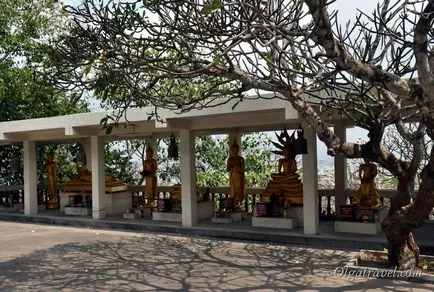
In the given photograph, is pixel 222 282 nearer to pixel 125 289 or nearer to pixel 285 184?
pixel 125 289

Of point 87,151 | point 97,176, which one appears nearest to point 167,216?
point 97,176

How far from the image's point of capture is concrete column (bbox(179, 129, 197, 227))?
977cm

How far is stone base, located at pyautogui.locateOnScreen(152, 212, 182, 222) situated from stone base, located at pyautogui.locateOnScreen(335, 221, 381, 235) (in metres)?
3.48

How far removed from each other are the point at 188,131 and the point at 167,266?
3.51 m

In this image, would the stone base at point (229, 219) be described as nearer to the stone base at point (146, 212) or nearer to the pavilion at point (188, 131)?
the pavilion at point (188, 131)

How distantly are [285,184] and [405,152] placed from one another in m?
3.18

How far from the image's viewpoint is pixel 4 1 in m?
14.2

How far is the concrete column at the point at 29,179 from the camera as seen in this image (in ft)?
40.7

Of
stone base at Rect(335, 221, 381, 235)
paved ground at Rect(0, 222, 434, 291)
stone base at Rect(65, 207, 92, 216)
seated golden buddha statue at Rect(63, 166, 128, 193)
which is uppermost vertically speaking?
seated golden buddha statue at Rect(63, 166, 128, 193)

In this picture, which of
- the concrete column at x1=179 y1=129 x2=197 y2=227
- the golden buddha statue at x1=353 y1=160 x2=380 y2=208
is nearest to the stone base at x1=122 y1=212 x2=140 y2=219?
the concrete column at x1=179 y1=129 x2=197 y2=227

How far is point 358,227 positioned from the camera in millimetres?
8352

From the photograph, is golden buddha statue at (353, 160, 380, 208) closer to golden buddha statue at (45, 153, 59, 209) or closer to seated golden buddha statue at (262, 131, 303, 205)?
seated golden buddha statue at (262, 131, 303, 205)

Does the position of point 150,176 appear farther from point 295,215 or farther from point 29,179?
point 295,215

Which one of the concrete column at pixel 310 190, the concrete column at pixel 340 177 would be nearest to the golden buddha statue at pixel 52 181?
the concrete column at pixel 340 177
